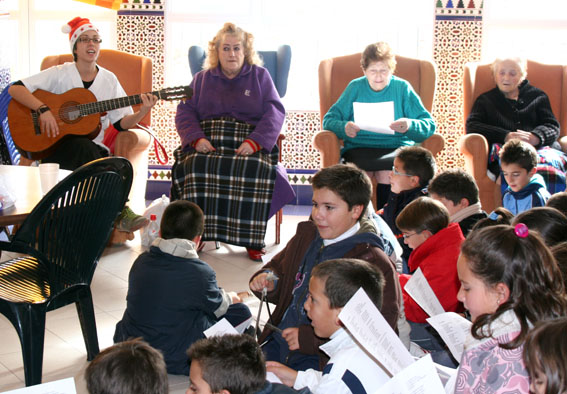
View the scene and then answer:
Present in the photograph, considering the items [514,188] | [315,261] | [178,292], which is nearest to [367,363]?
[315,261]

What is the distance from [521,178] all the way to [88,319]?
247 cm

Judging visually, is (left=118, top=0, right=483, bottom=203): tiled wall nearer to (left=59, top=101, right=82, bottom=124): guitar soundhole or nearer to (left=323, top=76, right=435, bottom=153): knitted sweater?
(left=323, top=76, right=435, bottom=153): knitted sweater

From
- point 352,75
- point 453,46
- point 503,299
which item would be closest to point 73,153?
point 352,75

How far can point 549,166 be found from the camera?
4.73 m

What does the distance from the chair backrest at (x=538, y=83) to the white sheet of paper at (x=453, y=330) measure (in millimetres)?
4040

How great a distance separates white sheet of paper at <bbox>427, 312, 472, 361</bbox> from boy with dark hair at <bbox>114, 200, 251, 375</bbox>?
1.04 m

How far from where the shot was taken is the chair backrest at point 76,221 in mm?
2102

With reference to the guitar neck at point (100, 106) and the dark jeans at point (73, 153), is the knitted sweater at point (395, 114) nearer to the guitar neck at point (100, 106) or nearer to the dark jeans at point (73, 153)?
the guitar neck at point (100, 106)

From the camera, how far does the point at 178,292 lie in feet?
8.12

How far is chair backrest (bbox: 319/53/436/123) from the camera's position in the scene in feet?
18.0

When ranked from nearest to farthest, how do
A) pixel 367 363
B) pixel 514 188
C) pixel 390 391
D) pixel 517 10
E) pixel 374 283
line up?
pixel 390 391 < pixel 367 363 < pixel 374 283 < pixel 514 188 < pixel 517 10

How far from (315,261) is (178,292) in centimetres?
53

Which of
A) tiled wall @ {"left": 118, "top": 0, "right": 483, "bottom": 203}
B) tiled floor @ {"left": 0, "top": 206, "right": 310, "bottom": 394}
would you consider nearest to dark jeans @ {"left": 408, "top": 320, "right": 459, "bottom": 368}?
tiled floor @ {"left": 0, "top": 206, "right": 310, "bottom": 394}

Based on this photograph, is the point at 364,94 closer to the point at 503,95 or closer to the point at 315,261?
the point at 503,95
